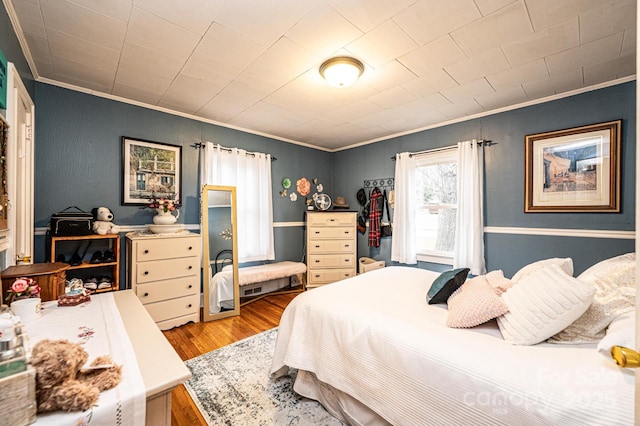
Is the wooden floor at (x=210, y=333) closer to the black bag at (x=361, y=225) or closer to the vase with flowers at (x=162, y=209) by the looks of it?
the vase with flowers at (x=162, y=209)

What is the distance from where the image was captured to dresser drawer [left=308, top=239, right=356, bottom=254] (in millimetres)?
4219

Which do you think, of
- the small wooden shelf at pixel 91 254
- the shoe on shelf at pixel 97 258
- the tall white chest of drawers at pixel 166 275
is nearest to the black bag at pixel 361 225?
the tall white chest of drawers at pixel 166 275

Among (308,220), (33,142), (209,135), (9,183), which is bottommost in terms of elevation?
(308,220)

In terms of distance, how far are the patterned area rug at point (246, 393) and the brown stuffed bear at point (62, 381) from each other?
45.4 inches

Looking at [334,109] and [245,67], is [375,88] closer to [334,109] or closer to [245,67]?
[334,109]

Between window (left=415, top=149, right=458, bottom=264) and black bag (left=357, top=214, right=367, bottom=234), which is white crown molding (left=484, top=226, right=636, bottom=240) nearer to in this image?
window (left=415, top=149, right=458, bottom=264)

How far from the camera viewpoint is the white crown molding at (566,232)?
2.44 meters

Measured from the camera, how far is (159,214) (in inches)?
119

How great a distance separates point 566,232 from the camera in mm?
2717

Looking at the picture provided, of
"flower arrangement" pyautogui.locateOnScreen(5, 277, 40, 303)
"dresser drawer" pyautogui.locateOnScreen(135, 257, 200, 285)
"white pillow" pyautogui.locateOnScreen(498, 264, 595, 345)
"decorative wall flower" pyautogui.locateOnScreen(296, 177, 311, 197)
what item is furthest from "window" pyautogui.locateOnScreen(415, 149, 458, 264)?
"flower arrangement" pyautogui.locateOnScreen(5, 277, 40, 303)

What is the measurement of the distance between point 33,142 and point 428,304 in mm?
3546

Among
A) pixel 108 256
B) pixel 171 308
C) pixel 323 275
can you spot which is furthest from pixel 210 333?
pixel 323 275

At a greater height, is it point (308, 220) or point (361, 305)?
point (308, 220)

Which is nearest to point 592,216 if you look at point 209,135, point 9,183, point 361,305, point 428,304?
point 428,304
